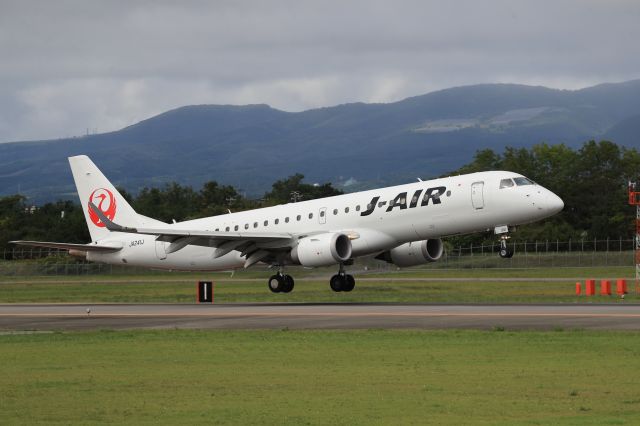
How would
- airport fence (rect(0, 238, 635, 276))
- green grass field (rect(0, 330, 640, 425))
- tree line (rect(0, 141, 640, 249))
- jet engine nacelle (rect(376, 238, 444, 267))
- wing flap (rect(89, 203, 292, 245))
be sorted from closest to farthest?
green grass field (rect(0, 330, 640, 425)) < wing flap (rect(89, 203, 292, 245)) < jet engine nacelle (rect(376, 238, 444, 267)) < airport fence (rect(0, 238, 635, 276)) < tree line (rect(0, 141, 640, 249))

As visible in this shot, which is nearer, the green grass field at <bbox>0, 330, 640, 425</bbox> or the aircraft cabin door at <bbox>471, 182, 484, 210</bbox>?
the green grass field at <bbox>0, 330, 640, 425</bbox>

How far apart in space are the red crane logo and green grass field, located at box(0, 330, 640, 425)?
27.8m

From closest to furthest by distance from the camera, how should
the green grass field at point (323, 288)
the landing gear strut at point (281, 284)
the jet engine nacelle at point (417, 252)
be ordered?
the green grass field at point (323, 288), the jet engine nacelle at point (417, 252), the landing gear strut at point (281, 284)

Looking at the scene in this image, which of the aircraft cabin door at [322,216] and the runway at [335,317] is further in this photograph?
the aircraft cabin door at [322,216]

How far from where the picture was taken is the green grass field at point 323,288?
50250 millimetres

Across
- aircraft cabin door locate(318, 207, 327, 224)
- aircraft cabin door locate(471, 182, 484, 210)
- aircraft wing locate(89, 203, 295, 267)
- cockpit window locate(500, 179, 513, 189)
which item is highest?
cockpit window locate(500, 179, 513, 189)

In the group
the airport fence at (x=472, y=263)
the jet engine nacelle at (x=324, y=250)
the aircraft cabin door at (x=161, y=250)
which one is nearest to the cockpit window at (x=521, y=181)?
→ the jet engine nacelle at (x=324, y=250)

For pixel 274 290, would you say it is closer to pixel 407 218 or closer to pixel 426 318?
pixel 407 218

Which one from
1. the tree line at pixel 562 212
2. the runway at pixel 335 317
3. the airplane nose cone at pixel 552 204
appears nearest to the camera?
the runway at pixel 335 317

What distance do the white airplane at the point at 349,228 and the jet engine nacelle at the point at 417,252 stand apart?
0.14ft

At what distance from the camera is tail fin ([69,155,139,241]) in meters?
57.4

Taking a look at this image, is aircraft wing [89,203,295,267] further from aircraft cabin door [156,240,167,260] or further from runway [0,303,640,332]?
aircraft cabin door [156,240,167,260]

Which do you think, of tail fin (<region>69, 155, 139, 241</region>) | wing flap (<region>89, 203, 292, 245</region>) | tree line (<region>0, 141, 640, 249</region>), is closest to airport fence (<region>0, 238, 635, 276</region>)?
tree line (<region>0, 141, 640, 249</region>)

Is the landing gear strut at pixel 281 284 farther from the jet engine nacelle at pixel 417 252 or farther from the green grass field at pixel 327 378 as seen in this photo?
the green grass field at pixel 327 378
